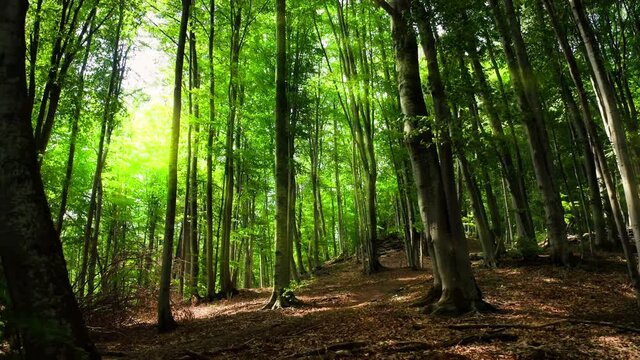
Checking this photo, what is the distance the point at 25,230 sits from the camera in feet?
10.6

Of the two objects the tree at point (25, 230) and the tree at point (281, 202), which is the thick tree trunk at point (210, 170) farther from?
the tree at point (25, 230)

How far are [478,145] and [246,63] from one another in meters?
11.6

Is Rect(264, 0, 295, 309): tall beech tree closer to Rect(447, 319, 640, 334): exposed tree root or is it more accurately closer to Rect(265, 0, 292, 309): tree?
Rect(265, 0, 292, 309): tree

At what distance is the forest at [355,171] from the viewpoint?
3658 mm

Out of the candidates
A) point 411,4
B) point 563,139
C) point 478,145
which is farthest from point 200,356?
point 563,139

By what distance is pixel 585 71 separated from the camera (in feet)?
43.9

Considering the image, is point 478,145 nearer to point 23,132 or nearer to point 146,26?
point 23,132

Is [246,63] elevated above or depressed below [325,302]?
above

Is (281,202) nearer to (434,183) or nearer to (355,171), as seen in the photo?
(434,183)

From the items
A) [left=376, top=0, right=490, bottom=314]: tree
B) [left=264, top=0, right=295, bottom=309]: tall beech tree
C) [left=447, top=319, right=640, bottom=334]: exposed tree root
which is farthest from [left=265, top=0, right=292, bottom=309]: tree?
[left=447, top=319, right=640, bottom=334]: exposed tree root

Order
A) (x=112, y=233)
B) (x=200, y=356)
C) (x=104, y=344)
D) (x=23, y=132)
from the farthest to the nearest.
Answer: (x=112, y=233)
(x=104, y=344)
(x=200, y=356)
(x=23, y=132)

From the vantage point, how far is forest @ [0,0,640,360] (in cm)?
366

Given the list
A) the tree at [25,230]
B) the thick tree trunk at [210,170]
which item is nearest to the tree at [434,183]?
the tree at [25,230]

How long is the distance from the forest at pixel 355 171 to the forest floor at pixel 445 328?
0.06 metres
